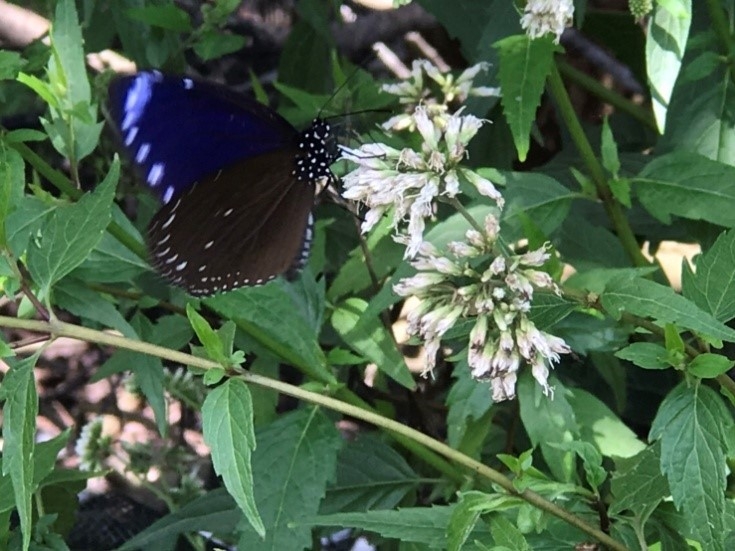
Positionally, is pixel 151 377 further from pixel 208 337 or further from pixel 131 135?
pixel 208 337

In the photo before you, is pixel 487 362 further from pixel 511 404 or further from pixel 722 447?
pixel 511 404

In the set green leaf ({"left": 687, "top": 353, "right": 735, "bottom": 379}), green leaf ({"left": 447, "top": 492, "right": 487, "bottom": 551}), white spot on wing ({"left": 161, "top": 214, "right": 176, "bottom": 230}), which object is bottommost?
green leaf ({"left": 447, "top": 492, "right": 487, "bottom": 551})

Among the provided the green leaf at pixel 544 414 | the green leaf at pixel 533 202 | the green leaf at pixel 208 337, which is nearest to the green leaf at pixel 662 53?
the green leaf at pixel 533 202

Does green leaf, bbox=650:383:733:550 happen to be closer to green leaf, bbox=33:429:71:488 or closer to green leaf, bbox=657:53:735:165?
green leaf, bbox=657:53:735:165

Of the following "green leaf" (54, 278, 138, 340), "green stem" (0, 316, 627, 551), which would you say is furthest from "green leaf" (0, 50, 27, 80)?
"green stem" (0, 316, 627, 551)

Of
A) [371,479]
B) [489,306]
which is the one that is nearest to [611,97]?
[371,479]

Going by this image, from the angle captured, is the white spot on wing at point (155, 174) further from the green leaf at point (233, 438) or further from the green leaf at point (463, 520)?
the green leaf at point (463, 520)

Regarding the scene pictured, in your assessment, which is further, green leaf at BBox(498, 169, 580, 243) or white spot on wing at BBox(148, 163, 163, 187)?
white spot on wing at BBox(148, 163, 163, 187)
